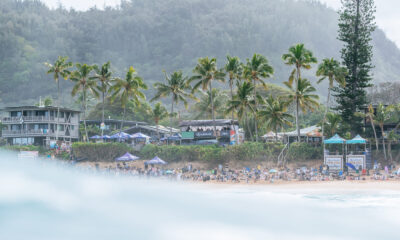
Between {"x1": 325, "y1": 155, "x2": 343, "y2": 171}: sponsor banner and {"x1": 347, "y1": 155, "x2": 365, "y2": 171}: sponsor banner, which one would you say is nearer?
{"x1": 347, "y1": 155, "x2": 365, "y2": 171}: sponsor banner

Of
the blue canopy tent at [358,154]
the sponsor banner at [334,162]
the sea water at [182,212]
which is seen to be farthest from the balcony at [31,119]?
the blue canopy tent at [358,154]

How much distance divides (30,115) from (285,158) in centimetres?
3628

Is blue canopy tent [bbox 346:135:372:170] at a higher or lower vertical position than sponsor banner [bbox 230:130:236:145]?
lower

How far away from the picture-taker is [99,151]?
5644cm

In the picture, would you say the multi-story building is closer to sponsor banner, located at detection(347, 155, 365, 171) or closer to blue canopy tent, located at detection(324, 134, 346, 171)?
blue canopy tent, located at detection(324, 134, 346, 171)

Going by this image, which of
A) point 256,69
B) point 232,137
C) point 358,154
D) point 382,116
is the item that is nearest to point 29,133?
point 232,137

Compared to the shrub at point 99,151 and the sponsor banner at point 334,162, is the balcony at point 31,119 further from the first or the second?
the sponsor banner at point 334,162

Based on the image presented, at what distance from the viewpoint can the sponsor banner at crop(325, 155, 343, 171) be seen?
4597 cm

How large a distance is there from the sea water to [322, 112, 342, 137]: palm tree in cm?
1489

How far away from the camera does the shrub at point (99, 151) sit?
56434 mm

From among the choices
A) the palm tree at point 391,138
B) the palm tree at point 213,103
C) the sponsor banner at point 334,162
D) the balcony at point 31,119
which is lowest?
the sponsor banner at point 334,162

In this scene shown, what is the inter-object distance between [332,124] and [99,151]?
87.9 ft

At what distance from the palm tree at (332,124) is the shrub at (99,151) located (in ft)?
75.8

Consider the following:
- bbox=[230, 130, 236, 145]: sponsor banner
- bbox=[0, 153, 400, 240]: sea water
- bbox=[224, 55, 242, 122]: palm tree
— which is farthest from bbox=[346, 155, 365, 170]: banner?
bbox=[224, 55, 242, 122]: palm tree
